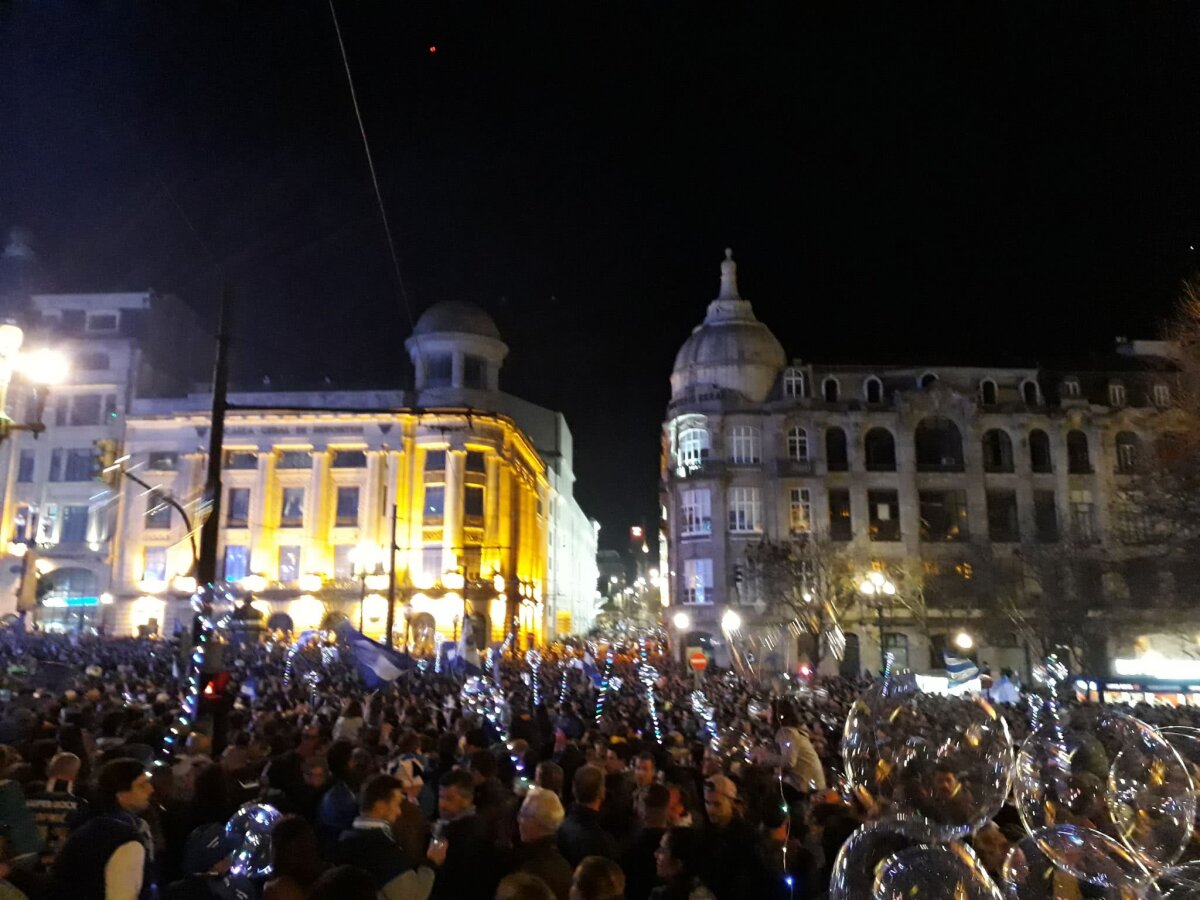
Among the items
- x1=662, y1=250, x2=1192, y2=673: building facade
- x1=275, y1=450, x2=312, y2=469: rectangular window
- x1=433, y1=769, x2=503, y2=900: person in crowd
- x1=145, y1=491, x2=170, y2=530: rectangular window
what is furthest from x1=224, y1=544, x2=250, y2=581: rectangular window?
x1=433, y1=769, x2=503, y2=900: person in crowd

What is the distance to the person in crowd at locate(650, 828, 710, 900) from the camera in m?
4.97

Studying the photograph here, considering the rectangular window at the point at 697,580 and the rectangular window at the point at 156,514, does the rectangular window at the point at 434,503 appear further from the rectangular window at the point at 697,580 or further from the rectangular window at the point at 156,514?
the rectangular window at the point at 697,580

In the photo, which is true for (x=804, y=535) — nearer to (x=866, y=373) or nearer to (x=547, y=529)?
(x=866, y=373)

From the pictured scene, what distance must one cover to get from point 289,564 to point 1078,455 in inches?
1914

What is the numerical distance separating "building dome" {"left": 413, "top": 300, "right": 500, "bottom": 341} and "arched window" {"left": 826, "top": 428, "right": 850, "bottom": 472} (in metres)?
28.8

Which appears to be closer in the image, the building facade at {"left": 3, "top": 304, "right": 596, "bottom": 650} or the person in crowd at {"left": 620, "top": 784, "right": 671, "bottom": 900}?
the person in crowd at {"left": 620, "top": 784, "right": 671, "bottom": 900}

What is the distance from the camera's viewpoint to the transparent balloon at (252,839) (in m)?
5.02

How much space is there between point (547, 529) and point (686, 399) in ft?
124

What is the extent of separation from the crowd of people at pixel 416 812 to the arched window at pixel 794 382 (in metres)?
44.0

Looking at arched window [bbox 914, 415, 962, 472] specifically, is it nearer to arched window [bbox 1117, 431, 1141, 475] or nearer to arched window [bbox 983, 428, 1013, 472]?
arched window [bbox 983, 428, 1013, 472]

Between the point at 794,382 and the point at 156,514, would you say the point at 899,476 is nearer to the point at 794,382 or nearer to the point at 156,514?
the point at 794,382

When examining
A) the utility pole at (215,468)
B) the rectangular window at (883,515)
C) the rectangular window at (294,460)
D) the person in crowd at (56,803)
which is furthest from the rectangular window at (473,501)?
the person in crowd at (56,803)

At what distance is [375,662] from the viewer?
19.7m

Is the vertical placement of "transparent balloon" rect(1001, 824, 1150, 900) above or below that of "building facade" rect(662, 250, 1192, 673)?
below
